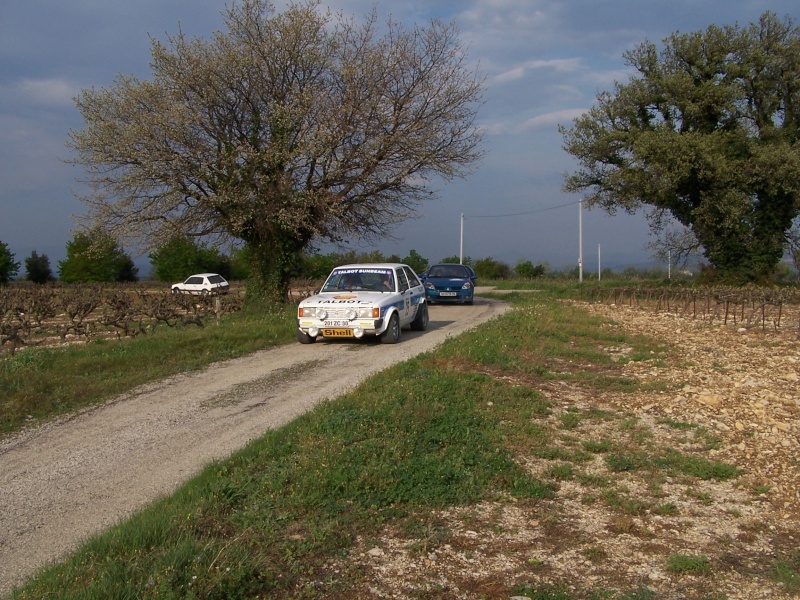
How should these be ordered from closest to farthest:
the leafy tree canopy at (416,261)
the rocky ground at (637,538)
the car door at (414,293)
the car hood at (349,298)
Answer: the rocky ground at (637,538) → the car hood at (349,298) → the car door at (414,293) → the leafy tree canopy at (416,261)

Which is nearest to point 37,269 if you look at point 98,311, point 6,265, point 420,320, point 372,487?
point 6,265

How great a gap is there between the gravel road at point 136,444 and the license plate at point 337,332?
134cm

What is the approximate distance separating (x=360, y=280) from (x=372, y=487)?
10347 millimetres

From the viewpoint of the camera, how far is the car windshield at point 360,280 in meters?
15.5

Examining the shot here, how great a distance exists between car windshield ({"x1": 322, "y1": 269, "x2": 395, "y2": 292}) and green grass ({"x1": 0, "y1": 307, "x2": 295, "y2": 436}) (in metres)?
1.53

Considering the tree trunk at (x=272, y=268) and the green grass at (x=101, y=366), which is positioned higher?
the tree trunk at (x=272, y=268)

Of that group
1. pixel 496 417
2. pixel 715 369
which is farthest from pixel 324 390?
pixel 715 369

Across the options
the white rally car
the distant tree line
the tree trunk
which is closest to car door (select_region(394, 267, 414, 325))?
the white rally car

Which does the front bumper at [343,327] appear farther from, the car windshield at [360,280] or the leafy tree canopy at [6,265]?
the leafy tree canopy at [6,265]

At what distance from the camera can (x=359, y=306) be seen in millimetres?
14219

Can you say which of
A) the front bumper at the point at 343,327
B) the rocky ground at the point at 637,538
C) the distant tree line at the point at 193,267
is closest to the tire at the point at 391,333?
the front bumper at the point at 343,327

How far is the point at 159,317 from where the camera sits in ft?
62.5

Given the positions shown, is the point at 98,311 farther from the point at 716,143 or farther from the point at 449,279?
the point at 716,143

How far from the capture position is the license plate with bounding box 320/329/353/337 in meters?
14.2
